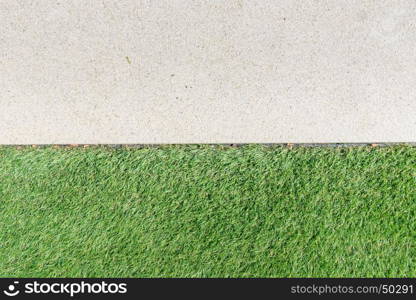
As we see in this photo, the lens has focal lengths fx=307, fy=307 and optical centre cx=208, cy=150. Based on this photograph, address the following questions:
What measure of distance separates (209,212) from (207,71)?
1118 mm

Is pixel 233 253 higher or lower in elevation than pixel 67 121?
lower

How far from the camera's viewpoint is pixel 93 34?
2.50m

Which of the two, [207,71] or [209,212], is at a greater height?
[207,71]

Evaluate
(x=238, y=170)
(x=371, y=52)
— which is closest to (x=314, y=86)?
(x=371, y=52)

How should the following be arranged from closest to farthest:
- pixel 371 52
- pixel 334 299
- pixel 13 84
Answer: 1. pixel 334 299
2. pixel 371 52
3. pixel 13 84

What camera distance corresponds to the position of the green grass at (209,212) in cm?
229

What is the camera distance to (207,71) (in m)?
2.47

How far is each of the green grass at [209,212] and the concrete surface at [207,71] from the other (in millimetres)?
181

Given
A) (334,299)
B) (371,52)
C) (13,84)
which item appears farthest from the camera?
(13,84)

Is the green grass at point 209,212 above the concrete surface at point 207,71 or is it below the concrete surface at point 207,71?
below

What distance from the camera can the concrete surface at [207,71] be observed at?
239cm

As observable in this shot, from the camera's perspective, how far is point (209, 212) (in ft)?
7.78

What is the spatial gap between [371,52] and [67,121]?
248 centimetres

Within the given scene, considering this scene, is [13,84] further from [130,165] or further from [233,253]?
[233,253]
